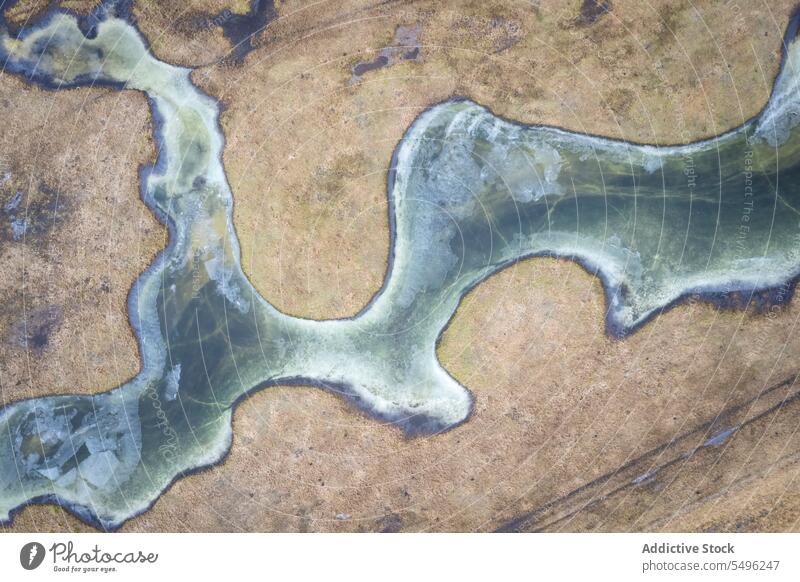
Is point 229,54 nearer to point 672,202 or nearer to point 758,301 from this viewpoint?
point 672,202

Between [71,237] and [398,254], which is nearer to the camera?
[398,254]

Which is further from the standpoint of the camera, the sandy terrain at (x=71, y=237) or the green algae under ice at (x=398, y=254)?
the sandy terrain at (x=71, y=237)

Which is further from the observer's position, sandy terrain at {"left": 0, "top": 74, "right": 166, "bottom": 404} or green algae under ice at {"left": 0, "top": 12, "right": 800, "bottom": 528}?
sandy terrain at {"left": 0, "top": 74, "right": 166, "bottom": 404}

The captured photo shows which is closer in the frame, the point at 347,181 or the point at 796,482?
the point at 796,482

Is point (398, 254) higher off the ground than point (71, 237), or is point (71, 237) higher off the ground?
point (71, 237)

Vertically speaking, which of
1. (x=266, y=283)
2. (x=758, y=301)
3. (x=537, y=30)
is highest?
(x=537, y=30)

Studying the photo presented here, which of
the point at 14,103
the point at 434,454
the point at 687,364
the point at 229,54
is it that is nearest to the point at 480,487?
the point at 434,454

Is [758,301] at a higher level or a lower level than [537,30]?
lower
